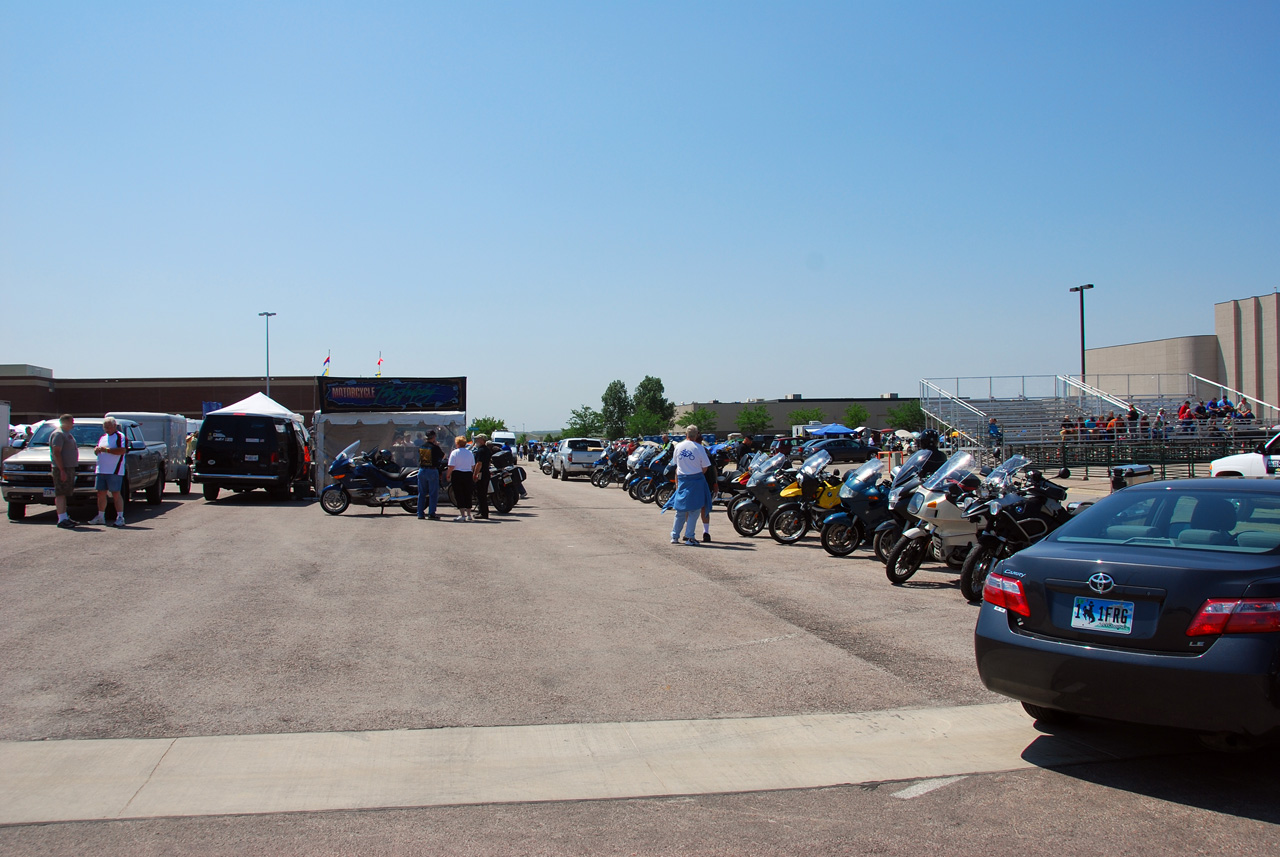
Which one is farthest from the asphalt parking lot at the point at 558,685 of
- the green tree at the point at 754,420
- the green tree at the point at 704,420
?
the green tree at the point at 754,420

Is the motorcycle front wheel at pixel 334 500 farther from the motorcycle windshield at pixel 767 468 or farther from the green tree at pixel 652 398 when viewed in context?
the green tree at pixel 652 398

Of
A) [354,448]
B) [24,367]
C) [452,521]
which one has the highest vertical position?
[24,367]

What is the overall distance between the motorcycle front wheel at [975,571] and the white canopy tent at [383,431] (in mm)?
14828

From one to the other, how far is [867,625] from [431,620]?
379cm

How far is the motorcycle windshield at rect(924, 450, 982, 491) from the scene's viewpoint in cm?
1004

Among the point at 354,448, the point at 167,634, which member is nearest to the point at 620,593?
the point at 167,634

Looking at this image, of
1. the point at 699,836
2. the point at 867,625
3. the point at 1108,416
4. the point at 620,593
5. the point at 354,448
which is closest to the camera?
the point at 699,836

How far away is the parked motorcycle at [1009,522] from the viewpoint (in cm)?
894

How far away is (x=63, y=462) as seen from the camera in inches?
573

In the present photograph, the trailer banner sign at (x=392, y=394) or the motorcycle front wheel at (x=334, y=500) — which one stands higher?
the trailer banner sign at (x=392, y=394)

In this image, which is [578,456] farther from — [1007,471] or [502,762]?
[502,762]

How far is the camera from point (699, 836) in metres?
3.96

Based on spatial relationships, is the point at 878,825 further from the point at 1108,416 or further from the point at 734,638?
the point at 1108,416

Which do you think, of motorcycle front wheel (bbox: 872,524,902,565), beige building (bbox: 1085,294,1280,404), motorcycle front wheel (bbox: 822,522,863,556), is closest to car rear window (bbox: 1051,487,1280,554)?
motorcycle front wheel (bbox: 872,524,902,565)
